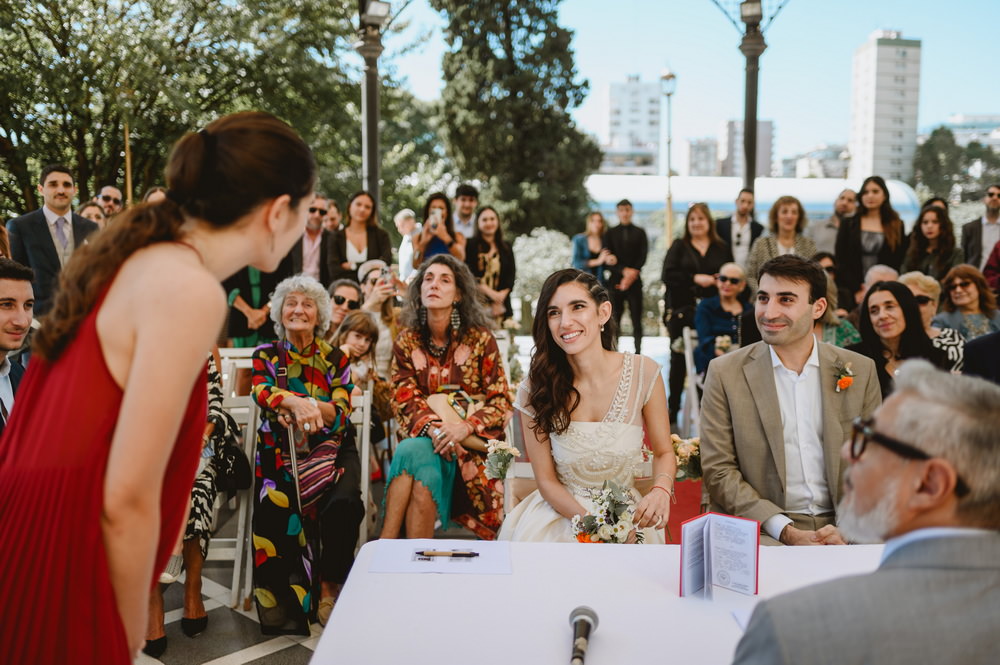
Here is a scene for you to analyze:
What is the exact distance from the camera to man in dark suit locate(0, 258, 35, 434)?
2828mm

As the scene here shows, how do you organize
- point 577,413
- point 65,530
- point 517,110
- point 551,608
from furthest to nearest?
point 517,110 → point 577,413 → point 551,608 → point 65,530

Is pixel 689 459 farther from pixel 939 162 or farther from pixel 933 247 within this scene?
pixel 939 162

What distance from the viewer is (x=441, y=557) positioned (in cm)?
206

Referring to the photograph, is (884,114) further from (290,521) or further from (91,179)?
(290,521)

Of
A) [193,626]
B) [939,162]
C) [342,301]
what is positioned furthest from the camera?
[939,162]

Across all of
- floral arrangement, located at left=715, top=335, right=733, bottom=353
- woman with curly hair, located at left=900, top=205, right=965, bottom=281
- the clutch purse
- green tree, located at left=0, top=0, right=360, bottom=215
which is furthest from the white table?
green tree, located at left=0, top=0, right=360, bottom=215

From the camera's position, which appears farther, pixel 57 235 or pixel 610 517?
pixel 57 235

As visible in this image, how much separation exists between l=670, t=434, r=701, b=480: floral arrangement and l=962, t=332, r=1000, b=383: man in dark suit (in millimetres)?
1492

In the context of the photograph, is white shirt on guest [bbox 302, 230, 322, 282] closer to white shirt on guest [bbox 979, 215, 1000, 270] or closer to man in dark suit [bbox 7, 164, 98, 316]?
man in dark suit [bbox 7, 164, 98, 316]

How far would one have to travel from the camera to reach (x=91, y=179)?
43.5ft

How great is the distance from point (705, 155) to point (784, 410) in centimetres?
13663

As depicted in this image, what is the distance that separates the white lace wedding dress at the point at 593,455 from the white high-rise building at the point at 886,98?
10097cm

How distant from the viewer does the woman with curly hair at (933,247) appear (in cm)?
641

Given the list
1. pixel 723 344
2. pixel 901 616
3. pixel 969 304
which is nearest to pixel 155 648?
pixel 901 616
